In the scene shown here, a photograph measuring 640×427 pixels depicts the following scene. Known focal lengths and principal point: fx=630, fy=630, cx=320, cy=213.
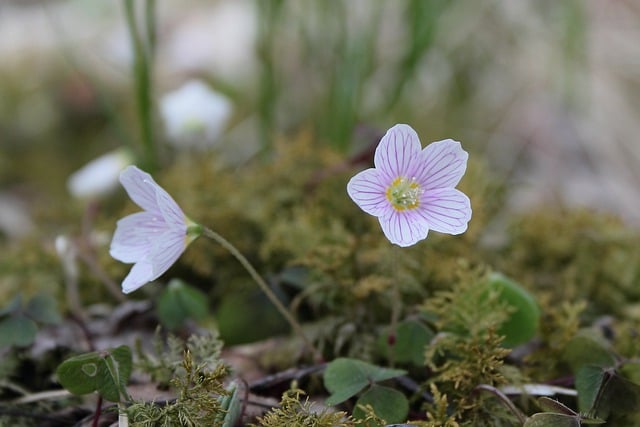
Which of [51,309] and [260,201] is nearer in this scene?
[51,309]

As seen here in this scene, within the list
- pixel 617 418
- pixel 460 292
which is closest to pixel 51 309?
pixel 460 292

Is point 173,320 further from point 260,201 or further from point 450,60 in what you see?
point 450,60

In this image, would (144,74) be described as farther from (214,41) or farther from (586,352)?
(214,41)

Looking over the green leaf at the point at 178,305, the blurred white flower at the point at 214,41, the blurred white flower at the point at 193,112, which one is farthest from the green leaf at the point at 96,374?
the blurred white flower at the point at 214,41

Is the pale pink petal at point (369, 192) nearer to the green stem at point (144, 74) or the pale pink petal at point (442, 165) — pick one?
the pale pink petal at point (442, 165)

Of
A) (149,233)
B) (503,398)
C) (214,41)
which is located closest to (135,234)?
(149,233)

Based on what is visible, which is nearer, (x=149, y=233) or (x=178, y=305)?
(x=149, y=233)
